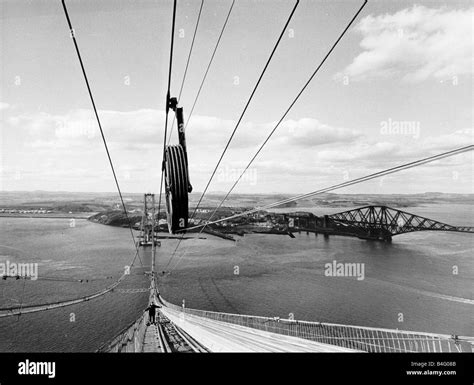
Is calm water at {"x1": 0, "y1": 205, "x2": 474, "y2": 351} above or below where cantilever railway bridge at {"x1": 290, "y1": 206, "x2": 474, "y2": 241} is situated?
below

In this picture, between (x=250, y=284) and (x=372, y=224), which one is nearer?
(x=250, y=284)

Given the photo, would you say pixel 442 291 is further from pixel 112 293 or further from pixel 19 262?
pixel 19 262

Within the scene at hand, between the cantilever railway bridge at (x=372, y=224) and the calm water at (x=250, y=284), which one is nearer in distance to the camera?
the calm water at (x=250, y=284)

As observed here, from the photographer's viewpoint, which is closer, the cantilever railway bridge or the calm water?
the calm water

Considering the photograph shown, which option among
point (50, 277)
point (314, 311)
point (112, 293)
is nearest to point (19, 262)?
point (50, 277)

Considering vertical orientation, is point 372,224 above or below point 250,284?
above

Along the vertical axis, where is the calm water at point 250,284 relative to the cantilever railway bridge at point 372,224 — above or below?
below

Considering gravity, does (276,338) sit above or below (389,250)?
above
